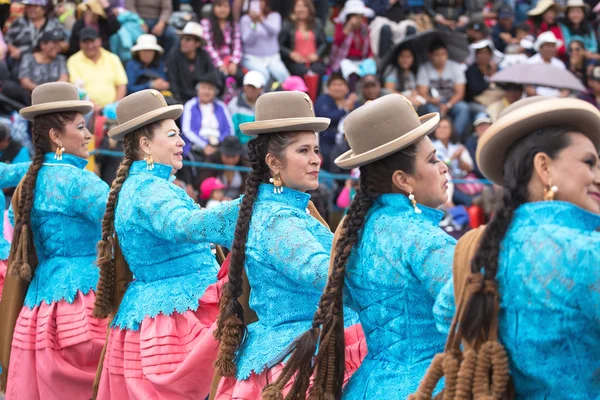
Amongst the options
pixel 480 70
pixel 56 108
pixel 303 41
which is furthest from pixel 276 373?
pixel 480 70

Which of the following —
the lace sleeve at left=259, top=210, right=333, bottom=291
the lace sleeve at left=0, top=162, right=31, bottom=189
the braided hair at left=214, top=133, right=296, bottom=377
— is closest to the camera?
the lace sleeve at left=259, top=210, right=333, bottom=291

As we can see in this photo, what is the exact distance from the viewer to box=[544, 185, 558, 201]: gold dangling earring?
2531mm

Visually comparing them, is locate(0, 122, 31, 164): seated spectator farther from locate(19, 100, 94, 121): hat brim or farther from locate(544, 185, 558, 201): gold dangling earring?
locate(544, 185, 558, 201): gold dangling earring

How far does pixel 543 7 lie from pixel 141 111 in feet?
34.3

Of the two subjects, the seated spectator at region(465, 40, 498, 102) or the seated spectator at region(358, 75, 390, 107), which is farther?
the seated spectator at region(465, 40, 498, 102)

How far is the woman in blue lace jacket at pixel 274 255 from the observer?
3.69 m

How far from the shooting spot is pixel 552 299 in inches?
96.1

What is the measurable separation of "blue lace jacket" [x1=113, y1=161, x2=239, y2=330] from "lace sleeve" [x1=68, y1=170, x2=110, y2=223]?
12.5 inches

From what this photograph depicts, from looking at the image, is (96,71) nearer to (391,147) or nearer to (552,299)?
(391,147)

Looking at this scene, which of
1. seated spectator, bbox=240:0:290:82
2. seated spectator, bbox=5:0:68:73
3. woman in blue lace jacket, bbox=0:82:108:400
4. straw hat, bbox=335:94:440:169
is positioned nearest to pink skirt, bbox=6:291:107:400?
woman in blue lace jacket, bbox=0:82:108:400

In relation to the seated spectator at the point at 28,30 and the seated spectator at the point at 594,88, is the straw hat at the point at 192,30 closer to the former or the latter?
the seated spectator at the point at 28,30

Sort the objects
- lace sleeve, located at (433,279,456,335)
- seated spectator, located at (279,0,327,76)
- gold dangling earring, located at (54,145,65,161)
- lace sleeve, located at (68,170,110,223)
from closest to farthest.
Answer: lace sleeve, located at (433,279,456,335), lace sleeve, located at (68,170,110,223), gold dangling earring, located at (54,145,65,161), seated spectator, located at (279,0,327,76)

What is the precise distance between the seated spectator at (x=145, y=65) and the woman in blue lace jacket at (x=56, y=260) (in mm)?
→ 5890

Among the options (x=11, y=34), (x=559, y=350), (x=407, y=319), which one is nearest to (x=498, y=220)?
(x=559, y=350)
